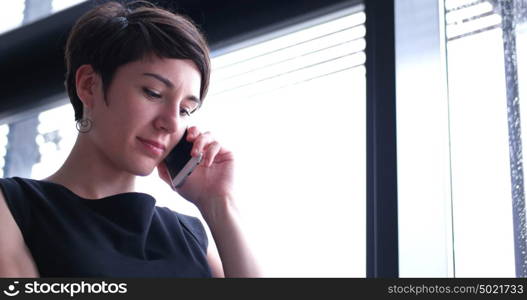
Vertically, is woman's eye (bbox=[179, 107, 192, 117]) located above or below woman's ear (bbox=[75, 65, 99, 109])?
below

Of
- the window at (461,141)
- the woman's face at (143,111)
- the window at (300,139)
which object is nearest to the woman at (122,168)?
the woman's face at (143,111)

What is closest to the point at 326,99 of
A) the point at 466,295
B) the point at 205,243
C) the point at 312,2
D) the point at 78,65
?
the point at 312,2

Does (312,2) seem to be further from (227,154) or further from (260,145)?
(227,154)

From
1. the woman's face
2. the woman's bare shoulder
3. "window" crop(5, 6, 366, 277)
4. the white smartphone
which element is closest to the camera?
the woman's bare shoulder

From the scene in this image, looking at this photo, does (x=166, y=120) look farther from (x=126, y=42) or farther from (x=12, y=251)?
(x=12, y=251)

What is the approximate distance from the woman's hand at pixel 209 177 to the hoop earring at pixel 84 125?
0.53 ft

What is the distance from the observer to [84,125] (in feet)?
4.17

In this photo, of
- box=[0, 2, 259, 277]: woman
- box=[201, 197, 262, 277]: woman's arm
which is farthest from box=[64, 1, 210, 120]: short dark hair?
box=[201, 197, 262, 277]: woman's arm

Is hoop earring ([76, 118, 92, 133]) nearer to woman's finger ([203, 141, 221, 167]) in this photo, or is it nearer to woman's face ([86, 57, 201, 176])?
woman's face ([86, 57, 201, 176])

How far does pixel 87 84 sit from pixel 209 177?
0.28 m

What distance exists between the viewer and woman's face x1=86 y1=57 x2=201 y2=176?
1202mm

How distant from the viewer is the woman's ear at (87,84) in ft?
4.15

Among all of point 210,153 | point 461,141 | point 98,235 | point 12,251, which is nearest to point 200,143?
point 210,153

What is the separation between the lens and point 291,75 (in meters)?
1.72
